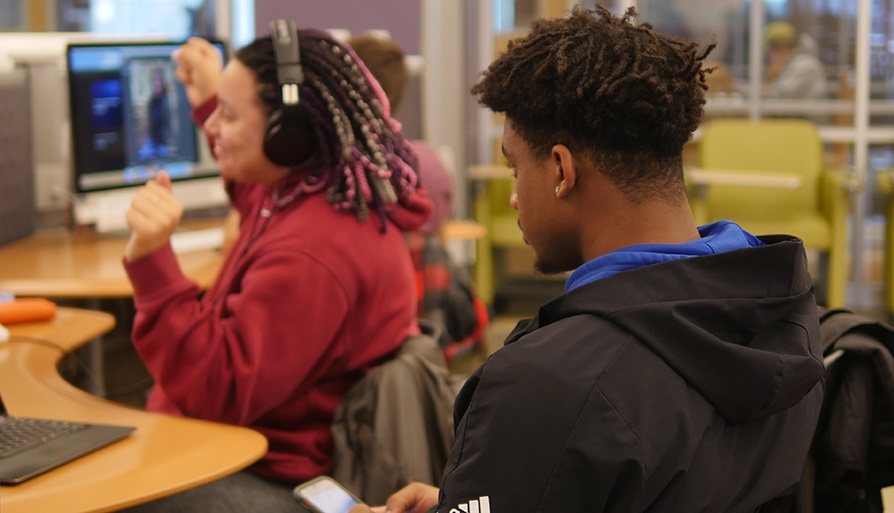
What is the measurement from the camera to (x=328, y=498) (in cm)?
129

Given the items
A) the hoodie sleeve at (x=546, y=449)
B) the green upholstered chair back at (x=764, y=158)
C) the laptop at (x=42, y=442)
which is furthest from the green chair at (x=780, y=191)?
the hoodie sleeve at (x=546, y=449)

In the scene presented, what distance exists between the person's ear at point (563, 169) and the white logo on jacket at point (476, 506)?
0.31m

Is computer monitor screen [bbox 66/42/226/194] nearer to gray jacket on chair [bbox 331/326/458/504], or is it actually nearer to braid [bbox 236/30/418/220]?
braid [bbox 236/30/418/220]

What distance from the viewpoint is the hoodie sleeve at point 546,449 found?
0.89 metres

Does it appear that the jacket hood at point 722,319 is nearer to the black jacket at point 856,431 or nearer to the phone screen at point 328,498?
the black jacket at point 856,431

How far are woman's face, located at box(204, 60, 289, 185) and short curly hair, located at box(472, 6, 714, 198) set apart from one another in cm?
72


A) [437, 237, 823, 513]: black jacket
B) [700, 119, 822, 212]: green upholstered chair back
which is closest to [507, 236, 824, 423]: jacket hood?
[437, 237, 823, 513]: black jacket

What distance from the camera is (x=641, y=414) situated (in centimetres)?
91

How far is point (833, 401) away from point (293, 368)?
0.74m

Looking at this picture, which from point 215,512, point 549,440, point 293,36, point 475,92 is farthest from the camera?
point 293,36

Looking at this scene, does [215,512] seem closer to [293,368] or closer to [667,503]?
[293,368]

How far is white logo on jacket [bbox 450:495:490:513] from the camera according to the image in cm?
91

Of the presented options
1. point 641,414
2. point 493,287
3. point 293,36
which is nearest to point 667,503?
point 641,414

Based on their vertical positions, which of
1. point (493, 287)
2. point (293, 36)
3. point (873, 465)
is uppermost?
point (293, 36)
